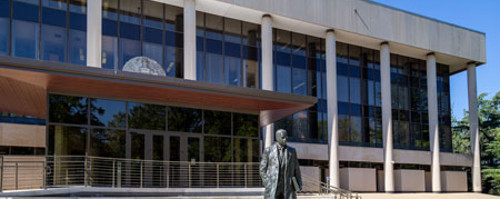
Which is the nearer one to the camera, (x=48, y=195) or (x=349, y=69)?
(x=48, y=195)

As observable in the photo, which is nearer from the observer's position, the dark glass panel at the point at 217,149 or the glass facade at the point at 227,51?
the dark glass panel at the point at 217,149

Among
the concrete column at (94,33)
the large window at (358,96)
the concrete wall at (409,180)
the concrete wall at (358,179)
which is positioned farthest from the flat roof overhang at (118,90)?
the concrete wall at (409,180)

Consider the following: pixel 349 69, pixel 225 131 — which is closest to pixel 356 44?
pixel 349 69

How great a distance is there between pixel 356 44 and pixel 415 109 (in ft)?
27.4

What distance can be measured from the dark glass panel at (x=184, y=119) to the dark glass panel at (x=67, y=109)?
3654 millimetres

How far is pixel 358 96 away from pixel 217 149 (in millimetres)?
17838

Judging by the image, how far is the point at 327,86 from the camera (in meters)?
35.1

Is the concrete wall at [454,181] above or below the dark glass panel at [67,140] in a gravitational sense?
below

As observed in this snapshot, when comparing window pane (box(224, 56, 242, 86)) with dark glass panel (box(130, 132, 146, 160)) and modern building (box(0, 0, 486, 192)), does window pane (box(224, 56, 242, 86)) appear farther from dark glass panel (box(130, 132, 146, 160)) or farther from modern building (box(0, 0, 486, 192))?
dark glass panel (box(130, 132, 146, 160))

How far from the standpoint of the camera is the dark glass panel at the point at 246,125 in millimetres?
24156

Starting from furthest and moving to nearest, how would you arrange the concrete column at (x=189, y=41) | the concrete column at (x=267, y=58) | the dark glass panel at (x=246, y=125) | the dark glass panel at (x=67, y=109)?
the concrete column at (x=267, y=58)
the concrete column at (x=189, y=41)
the dark glass panel at (x=246, y=125)
the dark glass panel at (x=67, y=109)

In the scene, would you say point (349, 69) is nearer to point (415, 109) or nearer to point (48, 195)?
point (415, 109)

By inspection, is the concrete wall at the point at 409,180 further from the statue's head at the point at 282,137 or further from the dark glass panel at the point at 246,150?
the statue's head at the point at 282,137

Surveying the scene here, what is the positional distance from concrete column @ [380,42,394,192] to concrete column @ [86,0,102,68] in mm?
21053
